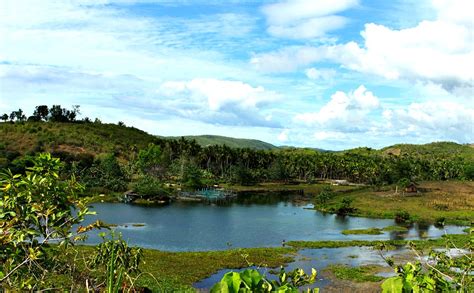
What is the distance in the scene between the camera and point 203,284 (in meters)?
41.1

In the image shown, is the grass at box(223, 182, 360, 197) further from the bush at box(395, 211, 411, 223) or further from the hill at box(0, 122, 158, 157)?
the hill at box(0, 122, 158, 157)

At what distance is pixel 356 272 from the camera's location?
45.9 metres

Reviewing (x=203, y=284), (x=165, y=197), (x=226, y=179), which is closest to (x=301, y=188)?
(x=226, y=179)

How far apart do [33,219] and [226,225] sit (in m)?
74.6

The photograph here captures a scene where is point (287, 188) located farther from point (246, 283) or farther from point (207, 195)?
point (246, 283)

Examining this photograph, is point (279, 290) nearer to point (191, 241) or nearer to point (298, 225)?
point (191, 241)

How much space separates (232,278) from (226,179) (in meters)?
158

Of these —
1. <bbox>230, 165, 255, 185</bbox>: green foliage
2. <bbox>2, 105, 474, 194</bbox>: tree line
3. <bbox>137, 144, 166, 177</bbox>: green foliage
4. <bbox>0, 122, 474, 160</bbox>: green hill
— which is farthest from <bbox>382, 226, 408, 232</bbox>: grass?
<bbox>0, 122, 474, 160</bbox>: green hill

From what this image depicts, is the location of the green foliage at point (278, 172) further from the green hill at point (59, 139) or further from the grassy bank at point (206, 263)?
the grassy bank at point (206, 263)

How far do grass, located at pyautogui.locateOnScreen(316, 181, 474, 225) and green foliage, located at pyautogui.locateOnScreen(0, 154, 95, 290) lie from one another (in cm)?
9313

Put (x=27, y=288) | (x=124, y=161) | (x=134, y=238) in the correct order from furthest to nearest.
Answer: (x=124, y=161), (x=134, y=238), (x=27, y=288)

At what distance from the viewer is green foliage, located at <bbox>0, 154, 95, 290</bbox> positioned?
6.80 m

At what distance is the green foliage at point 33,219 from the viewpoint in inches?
268

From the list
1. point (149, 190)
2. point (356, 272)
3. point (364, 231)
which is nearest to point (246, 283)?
point (356, 272)
